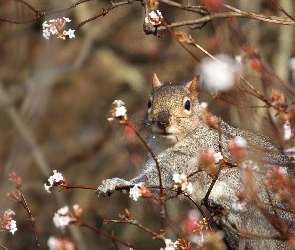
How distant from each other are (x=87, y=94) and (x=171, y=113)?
5821mm

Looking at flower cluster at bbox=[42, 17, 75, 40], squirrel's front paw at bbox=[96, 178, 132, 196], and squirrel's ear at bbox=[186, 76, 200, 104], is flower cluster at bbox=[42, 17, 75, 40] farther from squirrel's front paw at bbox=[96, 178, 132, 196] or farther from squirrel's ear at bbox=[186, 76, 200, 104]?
squirrel's ear at bbox=[186, 76, 200, 104]

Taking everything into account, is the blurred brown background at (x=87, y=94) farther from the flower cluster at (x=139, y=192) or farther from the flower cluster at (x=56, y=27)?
the flower cluster at (x=139, y=192)

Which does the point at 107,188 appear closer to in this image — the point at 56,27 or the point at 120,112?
the point at 56,27

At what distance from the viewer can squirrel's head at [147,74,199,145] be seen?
143 inches

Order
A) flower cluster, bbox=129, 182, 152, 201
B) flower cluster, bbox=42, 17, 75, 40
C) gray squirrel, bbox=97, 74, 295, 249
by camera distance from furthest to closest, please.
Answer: gray squirrel, bbox=97, 74, 295, 249 → flower cluster, bbox=42, 17, 75, 40 → flower cluster, bbox=129, 182, 152, 201

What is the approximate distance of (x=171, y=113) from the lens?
3.71 meters

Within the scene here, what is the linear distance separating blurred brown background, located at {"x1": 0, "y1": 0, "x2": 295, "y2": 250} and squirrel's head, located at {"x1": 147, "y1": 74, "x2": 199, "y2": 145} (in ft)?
8.18

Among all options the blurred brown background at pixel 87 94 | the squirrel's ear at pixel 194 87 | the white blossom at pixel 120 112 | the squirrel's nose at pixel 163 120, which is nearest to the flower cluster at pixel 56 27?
the squirrel's nose at pixel 163 120

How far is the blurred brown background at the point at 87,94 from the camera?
6816mm

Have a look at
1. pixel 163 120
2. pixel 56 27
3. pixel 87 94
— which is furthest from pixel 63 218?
pixel 87 94

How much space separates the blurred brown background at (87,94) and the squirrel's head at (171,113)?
249cm

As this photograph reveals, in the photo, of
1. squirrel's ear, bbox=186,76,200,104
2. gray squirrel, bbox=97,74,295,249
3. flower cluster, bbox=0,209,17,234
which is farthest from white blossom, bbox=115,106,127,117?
squirrel's ear, bbox=186,76,200,104

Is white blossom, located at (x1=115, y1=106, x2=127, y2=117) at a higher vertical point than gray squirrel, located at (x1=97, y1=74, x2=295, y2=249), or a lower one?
higher

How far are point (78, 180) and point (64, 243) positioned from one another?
5.81 metres
